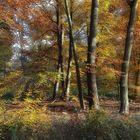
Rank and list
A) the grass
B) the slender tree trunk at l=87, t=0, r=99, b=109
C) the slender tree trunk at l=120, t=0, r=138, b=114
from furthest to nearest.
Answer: the slender tree trunk at l=120, t=0, r=138, b=114
the slender tree trunk at l=87, t=0, r=99, b=109
the grass

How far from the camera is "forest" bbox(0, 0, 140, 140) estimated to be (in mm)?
8188

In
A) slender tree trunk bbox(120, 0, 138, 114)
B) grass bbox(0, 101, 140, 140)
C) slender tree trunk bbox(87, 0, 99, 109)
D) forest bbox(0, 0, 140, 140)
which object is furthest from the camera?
slender tree trunk bbox(120, 0, 138, 114)

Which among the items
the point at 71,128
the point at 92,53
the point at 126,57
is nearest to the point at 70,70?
the point at 126,57

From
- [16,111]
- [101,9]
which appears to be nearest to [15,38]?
[101,9]

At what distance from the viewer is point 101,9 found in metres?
25.4

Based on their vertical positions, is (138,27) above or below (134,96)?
above

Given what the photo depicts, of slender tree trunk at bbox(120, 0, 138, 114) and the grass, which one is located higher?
slender tree trunk at bbox(120, 0, 138, 114)

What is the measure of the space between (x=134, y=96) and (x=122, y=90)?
17.5 meters

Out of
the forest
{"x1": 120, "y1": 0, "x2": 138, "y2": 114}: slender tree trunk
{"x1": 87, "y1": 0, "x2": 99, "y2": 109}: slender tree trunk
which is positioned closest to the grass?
the forest

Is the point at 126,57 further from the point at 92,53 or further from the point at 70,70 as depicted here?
the point at 70,70

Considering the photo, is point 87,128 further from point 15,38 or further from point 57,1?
point 15,38

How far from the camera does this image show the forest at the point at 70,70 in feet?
26.9

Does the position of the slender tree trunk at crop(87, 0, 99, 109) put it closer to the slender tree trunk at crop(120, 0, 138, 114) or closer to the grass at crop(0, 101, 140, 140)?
the slender tree trunk at crop(120, 0, 138, 114)

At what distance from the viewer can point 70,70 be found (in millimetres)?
29094
